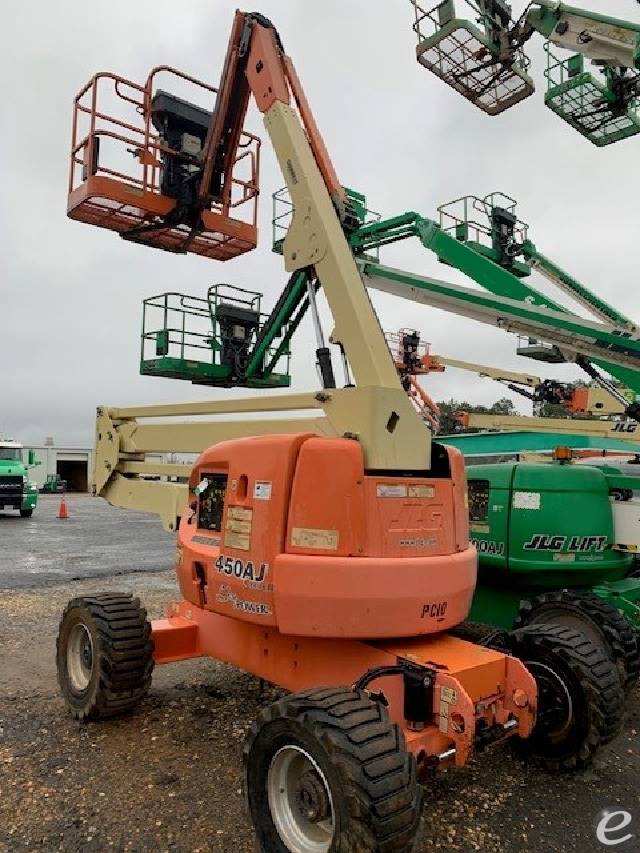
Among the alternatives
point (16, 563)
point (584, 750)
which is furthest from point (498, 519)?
point (16, 563)

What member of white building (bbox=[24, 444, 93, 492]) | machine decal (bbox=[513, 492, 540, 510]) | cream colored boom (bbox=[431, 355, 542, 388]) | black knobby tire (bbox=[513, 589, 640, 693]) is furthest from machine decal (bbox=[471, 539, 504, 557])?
white building (bbox=[24, 444, 93, 492])

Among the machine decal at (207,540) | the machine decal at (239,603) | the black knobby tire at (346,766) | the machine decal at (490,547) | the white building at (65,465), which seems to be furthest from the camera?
the white building at (65,465)

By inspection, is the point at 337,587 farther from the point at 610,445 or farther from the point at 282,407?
the point at 610,445

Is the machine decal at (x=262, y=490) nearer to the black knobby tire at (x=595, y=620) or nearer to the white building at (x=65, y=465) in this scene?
the black knobby tire at (x=595, y=620)

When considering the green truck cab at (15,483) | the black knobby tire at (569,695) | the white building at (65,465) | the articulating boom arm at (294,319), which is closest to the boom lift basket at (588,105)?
the articulating boom arm at (294,319)

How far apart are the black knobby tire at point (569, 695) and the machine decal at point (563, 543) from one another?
1402mm

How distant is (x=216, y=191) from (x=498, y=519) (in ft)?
12.5

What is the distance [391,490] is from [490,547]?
2.59 meters

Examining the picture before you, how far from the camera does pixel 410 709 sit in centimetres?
348

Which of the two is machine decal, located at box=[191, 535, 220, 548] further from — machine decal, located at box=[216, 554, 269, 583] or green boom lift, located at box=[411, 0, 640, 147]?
green boom lift, located at box=[411, 0, 640, 147]

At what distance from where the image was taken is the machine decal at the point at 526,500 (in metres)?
5.68

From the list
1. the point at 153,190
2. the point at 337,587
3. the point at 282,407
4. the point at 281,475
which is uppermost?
the point at 153,190

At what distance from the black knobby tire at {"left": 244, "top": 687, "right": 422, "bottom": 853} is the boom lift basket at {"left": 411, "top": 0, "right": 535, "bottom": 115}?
10.8 m

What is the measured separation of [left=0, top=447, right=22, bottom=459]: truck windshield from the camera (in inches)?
880
